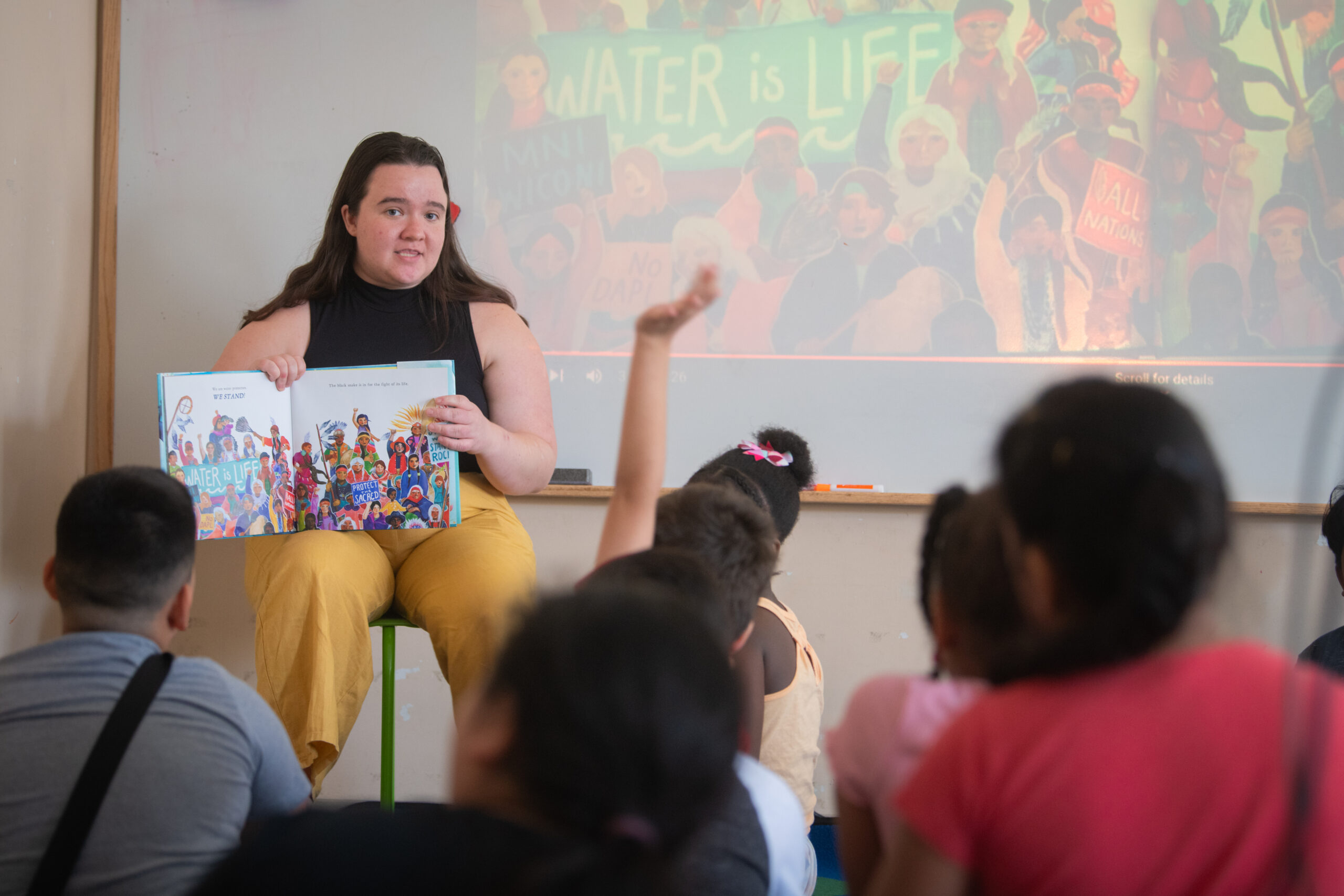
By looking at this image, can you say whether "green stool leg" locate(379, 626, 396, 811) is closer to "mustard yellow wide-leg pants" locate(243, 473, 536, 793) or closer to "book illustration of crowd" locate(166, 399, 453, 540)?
"mustard yellow wide-leg pants" locate(243, 473, 536, 793)

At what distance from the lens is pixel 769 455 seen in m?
2.10

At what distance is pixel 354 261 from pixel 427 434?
52cm

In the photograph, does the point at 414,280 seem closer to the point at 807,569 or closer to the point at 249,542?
the point at 249,542

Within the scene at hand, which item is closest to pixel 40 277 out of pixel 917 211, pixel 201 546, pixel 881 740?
pixel 201 546

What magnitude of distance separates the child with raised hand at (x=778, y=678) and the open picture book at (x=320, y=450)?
0.54 metres

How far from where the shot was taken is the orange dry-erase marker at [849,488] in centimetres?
254

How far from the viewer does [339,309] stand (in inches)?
81.6

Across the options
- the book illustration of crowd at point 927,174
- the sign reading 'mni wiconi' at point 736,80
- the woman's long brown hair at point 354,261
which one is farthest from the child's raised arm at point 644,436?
the sign reading 'mni wiconi' at point 736,80

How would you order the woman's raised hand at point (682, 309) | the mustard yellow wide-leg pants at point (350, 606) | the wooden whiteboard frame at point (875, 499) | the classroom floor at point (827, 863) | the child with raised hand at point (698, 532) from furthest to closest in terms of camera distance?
the wooden whiteboard frame at point (875, 499)
the classroom floor at point (827, 863)
the mustard yellow wide-leg pants at point (350, 606)
the woman's raised hand at point (682, 309)
the child with raised hand at point (698, 532)

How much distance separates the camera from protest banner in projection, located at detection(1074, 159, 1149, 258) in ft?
8.14

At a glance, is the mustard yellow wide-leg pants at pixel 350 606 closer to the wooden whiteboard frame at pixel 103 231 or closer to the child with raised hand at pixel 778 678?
the child with raised hand at pixel 778 678

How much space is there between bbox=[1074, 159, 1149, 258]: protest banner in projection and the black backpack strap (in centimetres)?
233

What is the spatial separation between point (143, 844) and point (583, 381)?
1.75 m

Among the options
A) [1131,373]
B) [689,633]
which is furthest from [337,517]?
[1131,373]
